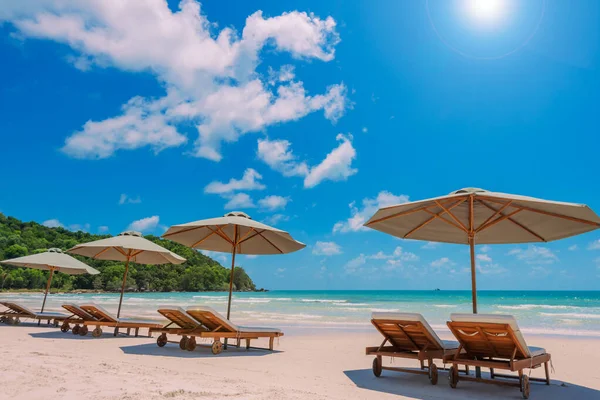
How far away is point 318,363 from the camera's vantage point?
6.36 meters

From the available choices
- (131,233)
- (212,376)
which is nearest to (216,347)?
(212,376)

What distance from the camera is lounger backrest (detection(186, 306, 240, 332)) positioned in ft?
20.7

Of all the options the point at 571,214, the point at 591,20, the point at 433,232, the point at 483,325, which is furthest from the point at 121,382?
the point at 591,20

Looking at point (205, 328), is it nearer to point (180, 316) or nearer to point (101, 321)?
point (180, 316)

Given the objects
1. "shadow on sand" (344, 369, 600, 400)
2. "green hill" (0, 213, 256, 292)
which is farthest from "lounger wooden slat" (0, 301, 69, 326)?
"green hill" (0, 213, 256, 292)

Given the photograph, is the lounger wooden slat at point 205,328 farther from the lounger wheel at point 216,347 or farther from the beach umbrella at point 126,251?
the beach umbrella at point 126,251

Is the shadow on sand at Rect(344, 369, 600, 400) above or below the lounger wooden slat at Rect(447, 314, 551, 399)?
below

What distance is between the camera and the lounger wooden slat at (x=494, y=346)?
157 inches

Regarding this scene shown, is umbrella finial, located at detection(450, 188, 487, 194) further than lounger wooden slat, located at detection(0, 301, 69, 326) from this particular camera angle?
No

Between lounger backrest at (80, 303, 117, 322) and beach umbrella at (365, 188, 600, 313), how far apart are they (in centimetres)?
607

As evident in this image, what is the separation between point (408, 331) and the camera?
15.5 ft

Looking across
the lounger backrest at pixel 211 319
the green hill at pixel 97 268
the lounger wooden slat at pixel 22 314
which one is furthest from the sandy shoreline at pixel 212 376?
the green hill at pixel 97 268

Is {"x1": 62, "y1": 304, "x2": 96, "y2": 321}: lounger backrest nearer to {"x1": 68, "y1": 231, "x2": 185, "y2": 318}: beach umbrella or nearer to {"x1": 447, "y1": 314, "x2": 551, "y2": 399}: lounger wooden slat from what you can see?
{"x1": 68, "y1": 231, "x2": 185, "y2": 318}: beach umbrella

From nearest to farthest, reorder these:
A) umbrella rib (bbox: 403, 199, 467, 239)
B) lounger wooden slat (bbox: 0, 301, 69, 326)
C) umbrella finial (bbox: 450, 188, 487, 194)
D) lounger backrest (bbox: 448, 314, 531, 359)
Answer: lounger backrest (bbox: 448, 314, 531, 359) < umbrella finial (bbox: 450, 188, 487, 194) < umbrella rib (bbox: 403, 199, 467, 239) < lounger wooden slat (bbox: 0, 301, 69, 326)
